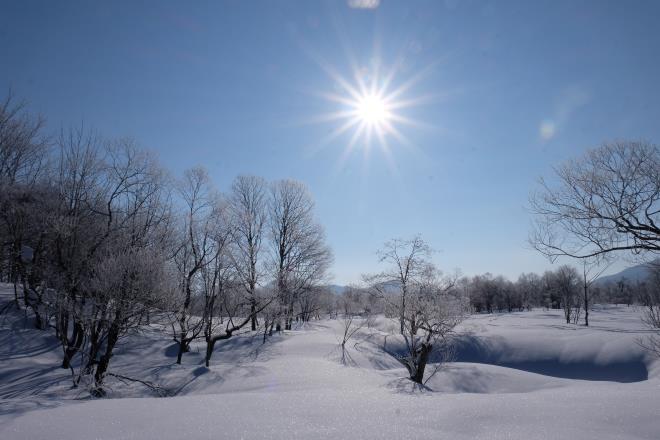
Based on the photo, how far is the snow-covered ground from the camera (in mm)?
3494

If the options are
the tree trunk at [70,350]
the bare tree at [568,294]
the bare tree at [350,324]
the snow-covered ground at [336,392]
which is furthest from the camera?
the bare tree at [568,294]

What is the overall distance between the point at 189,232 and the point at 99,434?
2189 cm

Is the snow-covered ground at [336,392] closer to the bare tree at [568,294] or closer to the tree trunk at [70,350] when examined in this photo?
the tree trunk at [70,350]

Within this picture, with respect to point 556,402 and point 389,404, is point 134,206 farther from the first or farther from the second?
point 556,402

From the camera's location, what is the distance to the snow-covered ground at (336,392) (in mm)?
3494

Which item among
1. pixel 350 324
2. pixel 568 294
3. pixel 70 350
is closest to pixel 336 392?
pixel 70 350

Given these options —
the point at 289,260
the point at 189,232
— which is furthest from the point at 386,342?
the point at 189,232

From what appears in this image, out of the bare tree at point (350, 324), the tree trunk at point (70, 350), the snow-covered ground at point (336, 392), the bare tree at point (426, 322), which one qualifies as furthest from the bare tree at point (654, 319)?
the tree trunk at point (70, 350)

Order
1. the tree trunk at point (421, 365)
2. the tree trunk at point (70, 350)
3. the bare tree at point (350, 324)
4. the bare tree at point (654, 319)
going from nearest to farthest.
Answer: the bare tree at point (654, 319)
the tree trunk at point (70, 350)
the tree trunk at point (421, 365)
the bare tree at point (350, 324)

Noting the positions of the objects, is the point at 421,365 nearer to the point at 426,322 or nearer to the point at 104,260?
the point at 426,322

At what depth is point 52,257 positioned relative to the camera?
53.8 ft

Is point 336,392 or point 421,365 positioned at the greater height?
point 336,392

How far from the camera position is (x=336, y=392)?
6.50m

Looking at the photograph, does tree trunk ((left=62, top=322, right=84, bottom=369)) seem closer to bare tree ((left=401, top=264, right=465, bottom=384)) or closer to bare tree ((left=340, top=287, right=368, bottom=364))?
bare tree ((left=340, top=287, right=368, bottom=364))
